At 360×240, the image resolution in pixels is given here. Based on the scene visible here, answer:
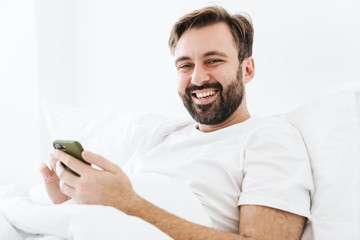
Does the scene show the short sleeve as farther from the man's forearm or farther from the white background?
the white background

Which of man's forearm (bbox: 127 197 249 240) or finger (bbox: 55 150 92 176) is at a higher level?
finger (bbox: 55 150 92 176)

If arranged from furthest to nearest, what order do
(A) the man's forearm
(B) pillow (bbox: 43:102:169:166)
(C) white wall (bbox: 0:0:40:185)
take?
(C) white wall (bbox: 0:0:40:185) < (B) pillow (bbox: 43:102:169:166) < (A) the man's forearm

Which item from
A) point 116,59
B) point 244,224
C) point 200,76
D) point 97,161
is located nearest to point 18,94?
point 116,59

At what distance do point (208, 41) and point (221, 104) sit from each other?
211 mm

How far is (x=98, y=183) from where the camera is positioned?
75 cm

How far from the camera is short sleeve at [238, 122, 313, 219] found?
780 millimetres

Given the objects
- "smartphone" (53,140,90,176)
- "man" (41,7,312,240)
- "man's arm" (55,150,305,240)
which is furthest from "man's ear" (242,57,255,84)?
"smartphone" (53,140,90,176)

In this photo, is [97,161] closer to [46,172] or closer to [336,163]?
[46,172]

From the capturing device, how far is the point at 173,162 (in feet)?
3.37

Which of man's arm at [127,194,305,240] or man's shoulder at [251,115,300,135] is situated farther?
man's shoulder at [251,115,300,135]

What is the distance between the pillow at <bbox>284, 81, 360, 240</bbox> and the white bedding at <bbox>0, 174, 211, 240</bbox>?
0.28 metres

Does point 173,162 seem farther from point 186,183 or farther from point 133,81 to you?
→ point 133,81

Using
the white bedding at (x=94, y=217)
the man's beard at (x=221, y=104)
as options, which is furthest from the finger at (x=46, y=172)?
the man's beard at (x=221, y=104)

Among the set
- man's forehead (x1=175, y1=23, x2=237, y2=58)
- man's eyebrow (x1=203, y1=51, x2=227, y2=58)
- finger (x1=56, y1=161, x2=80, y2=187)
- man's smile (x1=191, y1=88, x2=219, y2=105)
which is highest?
man's forehead (x1=175, y1=23, x2=237, y2=58)
